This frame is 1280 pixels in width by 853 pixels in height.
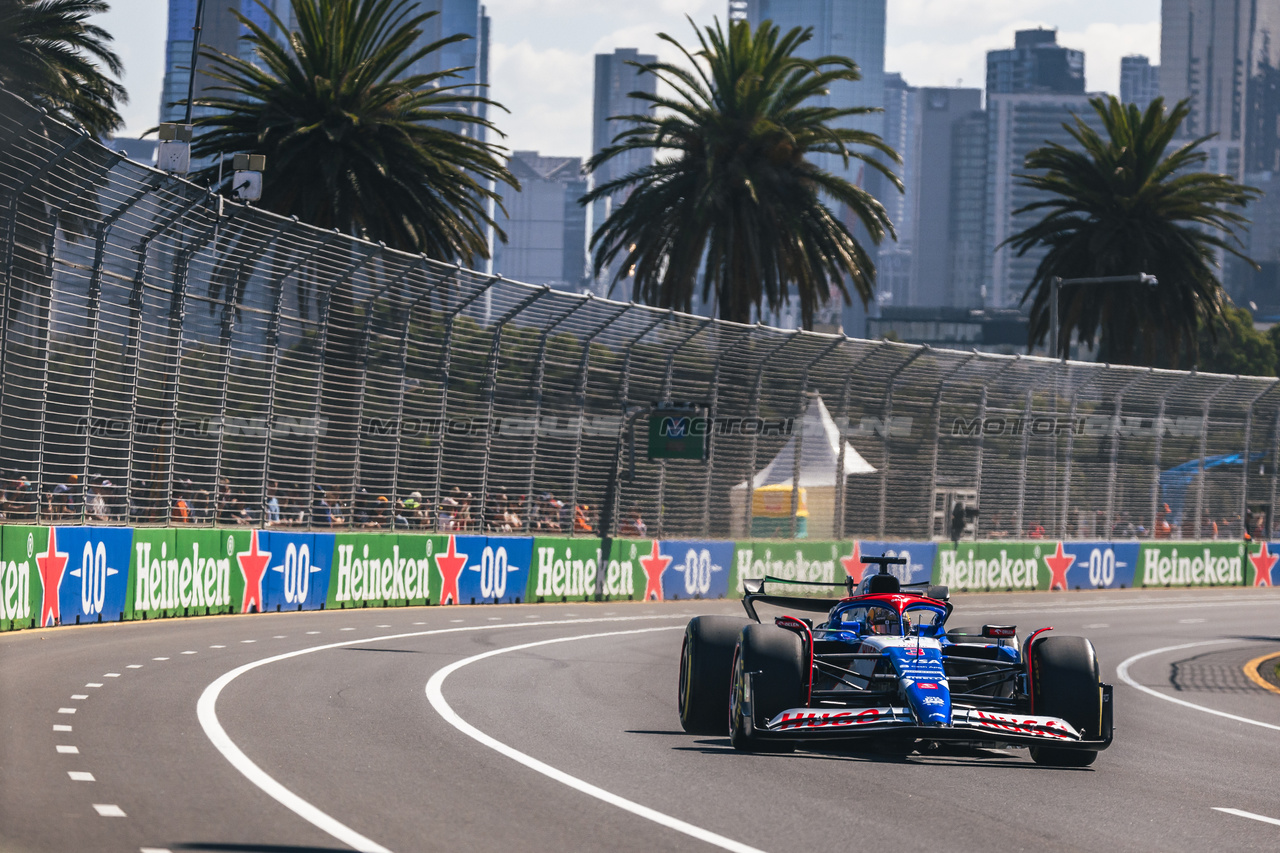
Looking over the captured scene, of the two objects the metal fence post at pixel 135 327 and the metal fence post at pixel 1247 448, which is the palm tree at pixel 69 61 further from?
the metal fence post at pixel 1247 448

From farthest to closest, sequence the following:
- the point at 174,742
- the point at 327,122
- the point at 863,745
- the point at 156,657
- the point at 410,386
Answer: the point at 327,122 < the point at 410,386 < the point at 156,657 < the point at 863,745 < the point at 174,742

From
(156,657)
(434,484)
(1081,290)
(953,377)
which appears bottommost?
(156,657)

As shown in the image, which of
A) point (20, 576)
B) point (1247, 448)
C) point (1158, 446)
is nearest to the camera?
point (20, 576)

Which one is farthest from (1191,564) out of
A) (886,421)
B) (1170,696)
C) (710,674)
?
(710,674)

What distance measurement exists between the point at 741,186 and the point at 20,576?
69.0 ft

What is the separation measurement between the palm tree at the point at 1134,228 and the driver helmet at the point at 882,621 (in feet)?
110

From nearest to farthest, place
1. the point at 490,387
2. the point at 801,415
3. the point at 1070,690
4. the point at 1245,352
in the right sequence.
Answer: the point at 1070,690, the point at 490,387, the point at 801,415, the point at 1245,352

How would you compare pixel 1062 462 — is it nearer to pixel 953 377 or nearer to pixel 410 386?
pixel 953 377

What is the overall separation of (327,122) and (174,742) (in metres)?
21.8

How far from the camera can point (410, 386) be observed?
81.9ft

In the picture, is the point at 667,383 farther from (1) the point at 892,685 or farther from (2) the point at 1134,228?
(1) the point at 892,685

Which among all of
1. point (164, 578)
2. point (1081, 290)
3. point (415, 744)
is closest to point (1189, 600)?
point (1081, 290)

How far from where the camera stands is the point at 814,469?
3288cm

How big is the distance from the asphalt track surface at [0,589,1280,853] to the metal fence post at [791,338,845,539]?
14812mm
